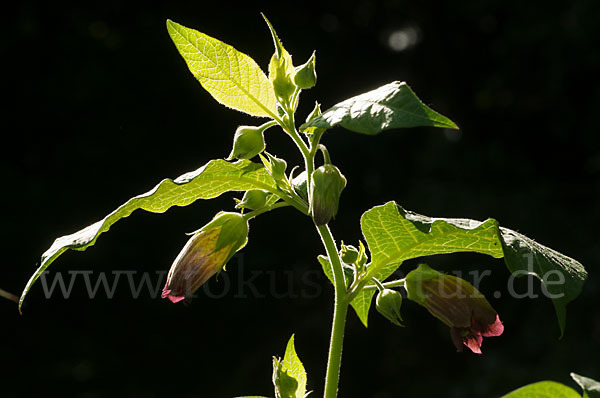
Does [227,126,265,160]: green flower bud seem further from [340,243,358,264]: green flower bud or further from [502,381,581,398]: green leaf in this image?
[502,381,581,398]: green leaf

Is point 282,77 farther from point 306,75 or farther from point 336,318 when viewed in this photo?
point 336,318

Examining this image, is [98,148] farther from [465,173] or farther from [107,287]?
[465,173]

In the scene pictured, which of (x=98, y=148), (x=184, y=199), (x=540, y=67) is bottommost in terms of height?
(x=540, y=67)

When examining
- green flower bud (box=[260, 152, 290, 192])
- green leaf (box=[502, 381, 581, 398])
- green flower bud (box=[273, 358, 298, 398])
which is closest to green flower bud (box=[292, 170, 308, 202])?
green flower bud (box=[260, 152, 290, 192])

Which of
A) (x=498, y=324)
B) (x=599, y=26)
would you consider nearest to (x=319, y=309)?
(x=599, y=26)

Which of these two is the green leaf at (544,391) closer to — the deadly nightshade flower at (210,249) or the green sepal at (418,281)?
the green sepal at (418,281)

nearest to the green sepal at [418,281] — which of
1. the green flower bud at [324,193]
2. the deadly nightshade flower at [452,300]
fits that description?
the deadly nightshade flower at [452,300]
